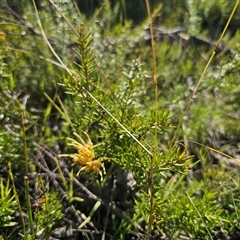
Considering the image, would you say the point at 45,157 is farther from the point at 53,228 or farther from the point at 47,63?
the point at 47,63

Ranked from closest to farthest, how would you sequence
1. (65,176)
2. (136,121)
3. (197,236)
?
(136,121) → (197,236) → (65,176)

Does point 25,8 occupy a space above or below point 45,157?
Answer: above

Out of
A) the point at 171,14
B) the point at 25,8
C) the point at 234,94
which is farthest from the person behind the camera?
the point at 171,14

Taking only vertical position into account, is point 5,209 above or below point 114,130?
below

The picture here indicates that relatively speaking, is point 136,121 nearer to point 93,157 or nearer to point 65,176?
point 93,157

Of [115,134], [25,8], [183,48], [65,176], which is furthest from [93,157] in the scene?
[183,48]

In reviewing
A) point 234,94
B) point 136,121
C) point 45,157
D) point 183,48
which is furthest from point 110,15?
point 136,121

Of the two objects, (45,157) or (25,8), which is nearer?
(45,157)

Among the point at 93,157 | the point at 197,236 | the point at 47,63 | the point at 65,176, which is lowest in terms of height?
the point at 197,236
